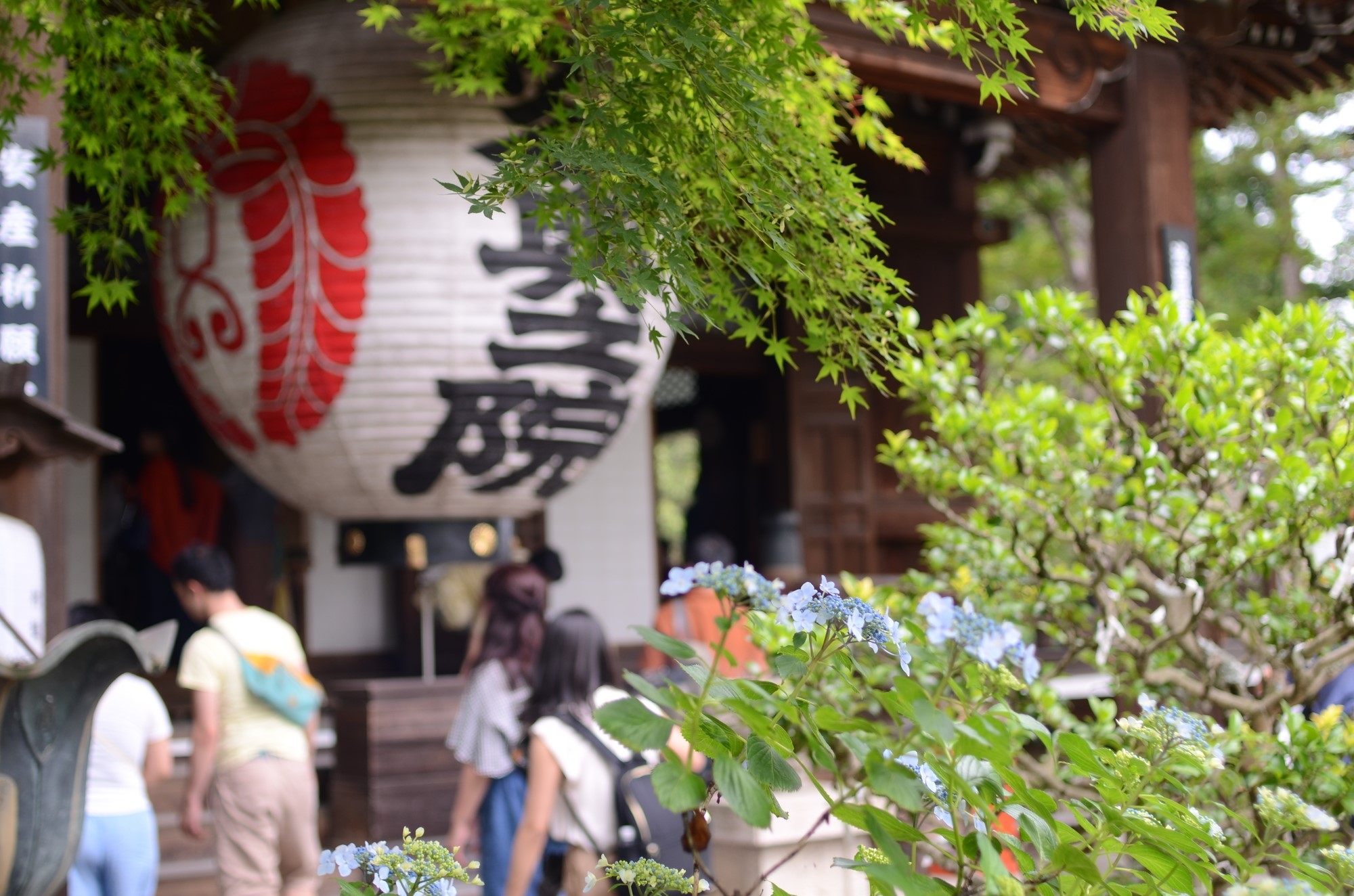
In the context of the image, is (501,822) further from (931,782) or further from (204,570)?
(931,782)

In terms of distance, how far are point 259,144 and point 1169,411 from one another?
3120 millimetres

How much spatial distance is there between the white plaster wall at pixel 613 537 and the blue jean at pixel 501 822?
4168 mm

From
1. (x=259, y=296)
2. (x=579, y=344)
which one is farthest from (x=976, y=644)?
(x=259, y=296)

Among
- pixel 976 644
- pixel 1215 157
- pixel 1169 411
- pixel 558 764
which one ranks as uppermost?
pixel 1215 157

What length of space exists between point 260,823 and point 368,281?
1.80m

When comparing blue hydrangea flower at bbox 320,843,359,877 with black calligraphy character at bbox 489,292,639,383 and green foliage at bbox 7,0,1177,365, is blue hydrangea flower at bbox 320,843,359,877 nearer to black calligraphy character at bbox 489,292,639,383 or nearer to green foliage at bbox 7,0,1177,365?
green foliage at bbox 7,0,1177,365

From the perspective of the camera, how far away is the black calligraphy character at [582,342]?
4352 millimetres

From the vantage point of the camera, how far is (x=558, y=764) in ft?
10.4

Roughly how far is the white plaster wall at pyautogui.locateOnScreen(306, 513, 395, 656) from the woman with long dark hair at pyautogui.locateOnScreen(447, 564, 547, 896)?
14.3 ft

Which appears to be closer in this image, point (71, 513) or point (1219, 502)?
point (1219, 502)

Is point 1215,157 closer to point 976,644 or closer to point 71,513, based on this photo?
point 71,513

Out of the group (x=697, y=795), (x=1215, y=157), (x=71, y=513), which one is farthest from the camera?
(x=1215, y=157)

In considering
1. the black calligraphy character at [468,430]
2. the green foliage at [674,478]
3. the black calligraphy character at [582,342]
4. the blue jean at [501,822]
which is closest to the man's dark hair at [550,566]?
the black calligraphy character at [468,430]

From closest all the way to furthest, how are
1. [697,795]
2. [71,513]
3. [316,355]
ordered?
[697,795] < [316,355] < [71,513]
